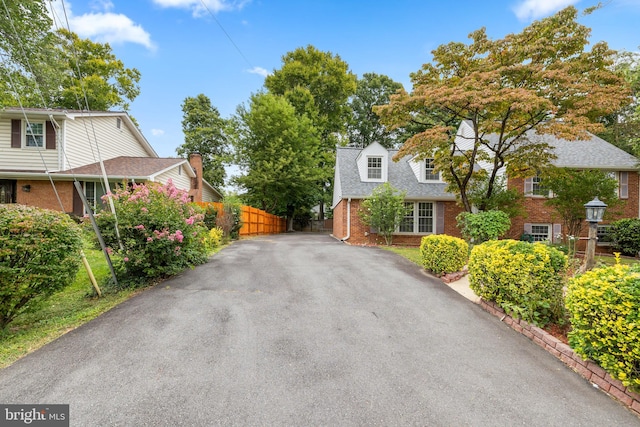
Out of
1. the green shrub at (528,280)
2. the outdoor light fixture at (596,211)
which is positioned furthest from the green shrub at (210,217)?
the outdoor light fixture at (596,211)

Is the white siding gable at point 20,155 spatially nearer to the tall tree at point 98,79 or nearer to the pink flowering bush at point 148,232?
the tall tree at point 98,79

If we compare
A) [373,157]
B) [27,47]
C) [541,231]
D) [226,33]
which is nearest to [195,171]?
[27,47]

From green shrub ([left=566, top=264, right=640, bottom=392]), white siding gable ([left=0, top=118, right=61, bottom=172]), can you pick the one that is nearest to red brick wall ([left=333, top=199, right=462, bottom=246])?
green shrub ([left=566, top=264, right=640, bottom=392])

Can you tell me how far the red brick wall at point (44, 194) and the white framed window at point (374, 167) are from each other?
14.5 metres

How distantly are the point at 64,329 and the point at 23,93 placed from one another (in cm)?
1408

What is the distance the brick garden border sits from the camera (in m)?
2.59

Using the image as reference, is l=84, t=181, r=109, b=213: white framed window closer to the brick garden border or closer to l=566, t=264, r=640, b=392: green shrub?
the brick garden border

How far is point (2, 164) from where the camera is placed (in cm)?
1259

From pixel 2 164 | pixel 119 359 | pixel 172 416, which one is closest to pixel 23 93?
pixel 2 164

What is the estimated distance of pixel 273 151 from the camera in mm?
23109

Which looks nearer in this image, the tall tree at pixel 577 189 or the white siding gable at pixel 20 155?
the tall tree at pixel 577 189

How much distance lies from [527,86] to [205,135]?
29.6 meters

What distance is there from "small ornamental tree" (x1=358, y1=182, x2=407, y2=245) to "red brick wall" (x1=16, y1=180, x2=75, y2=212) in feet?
45.0

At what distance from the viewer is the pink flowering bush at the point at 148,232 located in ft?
18.1
